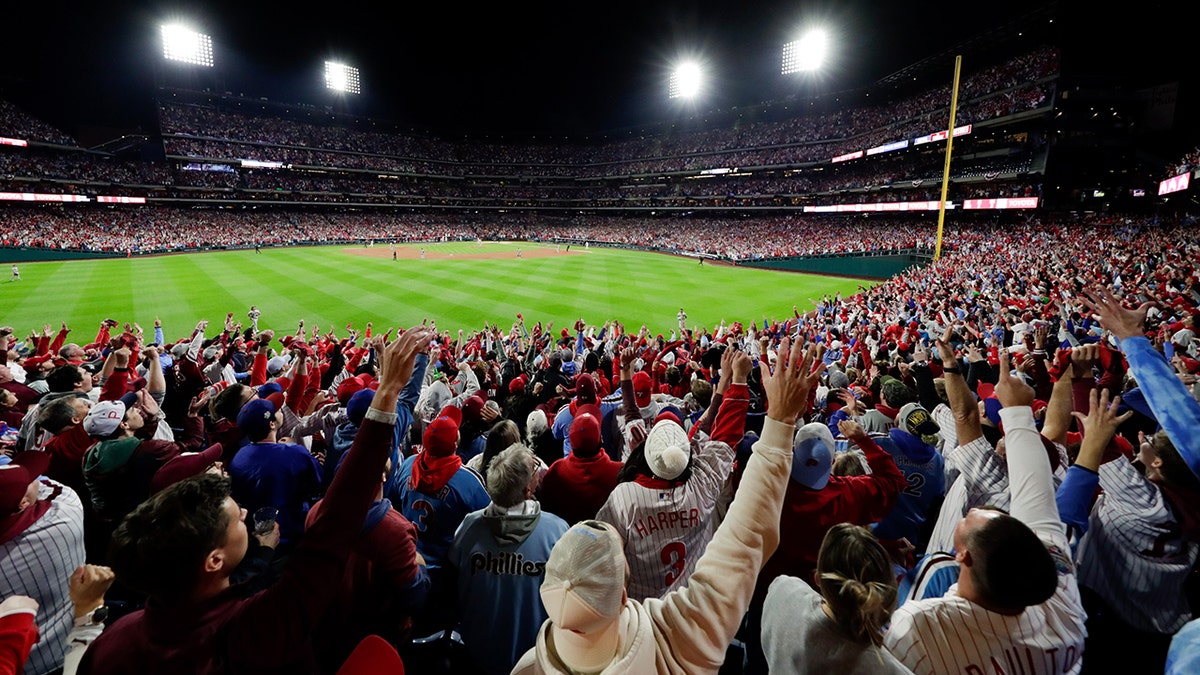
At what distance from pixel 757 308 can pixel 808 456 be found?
77.6 feet

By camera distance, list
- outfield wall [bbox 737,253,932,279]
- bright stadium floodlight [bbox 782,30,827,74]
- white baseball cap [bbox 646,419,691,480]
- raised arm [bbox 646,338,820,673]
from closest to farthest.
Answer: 1. raised arm [bbox 646,338,820,673]
2. white baseball cap [bbox 646,419,691,480]
3. outfield wall [bbox 737,253,932,279]
4. bright stadium floodlight [bbox 782,30,827,74]

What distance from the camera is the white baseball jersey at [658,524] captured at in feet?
9.98

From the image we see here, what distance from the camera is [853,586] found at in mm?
1649

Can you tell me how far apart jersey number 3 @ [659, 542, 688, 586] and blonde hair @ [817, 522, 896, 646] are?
1351mm

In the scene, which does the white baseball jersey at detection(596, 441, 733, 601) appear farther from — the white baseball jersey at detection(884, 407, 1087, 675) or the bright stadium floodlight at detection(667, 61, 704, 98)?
the bright stadium floodlight at detection(667, 61, 704, 98)

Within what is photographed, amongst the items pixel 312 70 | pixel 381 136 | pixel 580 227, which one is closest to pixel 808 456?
pixel 580 227

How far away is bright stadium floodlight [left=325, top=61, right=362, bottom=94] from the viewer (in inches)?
2621

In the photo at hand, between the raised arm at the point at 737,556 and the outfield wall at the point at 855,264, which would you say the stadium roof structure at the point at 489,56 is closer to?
the outfield wall at the point at 855,264

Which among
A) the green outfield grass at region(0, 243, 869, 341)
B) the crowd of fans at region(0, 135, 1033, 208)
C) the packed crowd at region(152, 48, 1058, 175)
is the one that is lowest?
the green outfield grass at region(0, 243, 869, 341)

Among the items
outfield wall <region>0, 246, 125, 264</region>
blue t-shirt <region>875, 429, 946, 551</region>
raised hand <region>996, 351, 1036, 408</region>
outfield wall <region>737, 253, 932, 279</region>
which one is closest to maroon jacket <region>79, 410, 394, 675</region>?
raised hand <region>996, 351, 1036, 408</region>

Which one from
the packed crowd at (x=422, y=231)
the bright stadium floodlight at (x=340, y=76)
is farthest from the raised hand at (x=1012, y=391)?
the bright stadium floodlight at (x=340, y=76)

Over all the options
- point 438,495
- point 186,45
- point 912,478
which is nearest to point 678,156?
point 186,45

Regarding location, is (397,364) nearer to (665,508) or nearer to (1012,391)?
(665,508)

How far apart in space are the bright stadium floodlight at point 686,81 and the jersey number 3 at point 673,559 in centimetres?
7187
